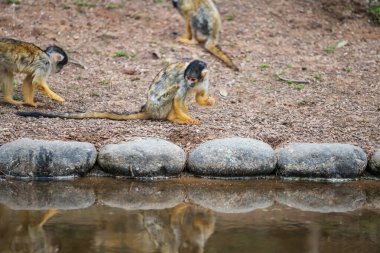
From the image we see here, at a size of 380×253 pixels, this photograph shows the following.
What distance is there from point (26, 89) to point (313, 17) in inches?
250

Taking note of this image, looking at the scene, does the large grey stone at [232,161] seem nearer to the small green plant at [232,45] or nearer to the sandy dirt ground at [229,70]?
the sandy dirt ground at [229,70]

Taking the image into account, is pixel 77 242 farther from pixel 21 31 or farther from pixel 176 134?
pixel 21 31

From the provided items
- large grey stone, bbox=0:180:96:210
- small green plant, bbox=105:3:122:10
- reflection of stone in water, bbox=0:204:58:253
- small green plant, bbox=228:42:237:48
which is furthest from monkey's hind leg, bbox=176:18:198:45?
reflection of stone in water, bbox=0:204:58:253

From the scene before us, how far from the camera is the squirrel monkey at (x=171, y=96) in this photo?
30.5 ft

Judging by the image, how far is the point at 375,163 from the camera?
8.55 meters

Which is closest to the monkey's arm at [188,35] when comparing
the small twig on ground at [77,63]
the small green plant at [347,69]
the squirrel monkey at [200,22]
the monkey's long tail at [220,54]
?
the squirrel monkey at [200,22]

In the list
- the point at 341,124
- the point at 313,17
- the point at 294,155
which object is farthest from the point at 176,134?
the point at 313,17

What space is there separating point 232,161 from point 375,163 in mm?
1756

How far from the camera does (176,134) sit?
9.03 metres

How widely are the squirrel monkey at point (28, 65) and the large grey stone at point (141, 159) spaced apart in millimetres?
1988

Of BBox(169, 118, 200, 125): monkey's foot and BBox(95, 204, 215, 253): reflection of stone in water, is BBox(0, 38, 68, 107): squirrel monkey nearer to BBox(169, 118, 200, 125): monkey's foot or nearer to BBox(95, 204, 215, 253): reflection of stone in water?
BBox(169, 118, 200, 125): monkey's foot

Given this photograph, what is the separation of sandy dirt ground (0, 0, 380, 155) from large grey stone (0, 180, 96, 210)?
88cm

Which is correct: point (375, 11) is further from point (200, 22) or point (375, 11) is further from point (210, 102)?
point (210, 102)

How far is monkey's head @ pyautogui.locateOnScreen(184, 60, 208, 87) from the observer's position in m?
9.23
